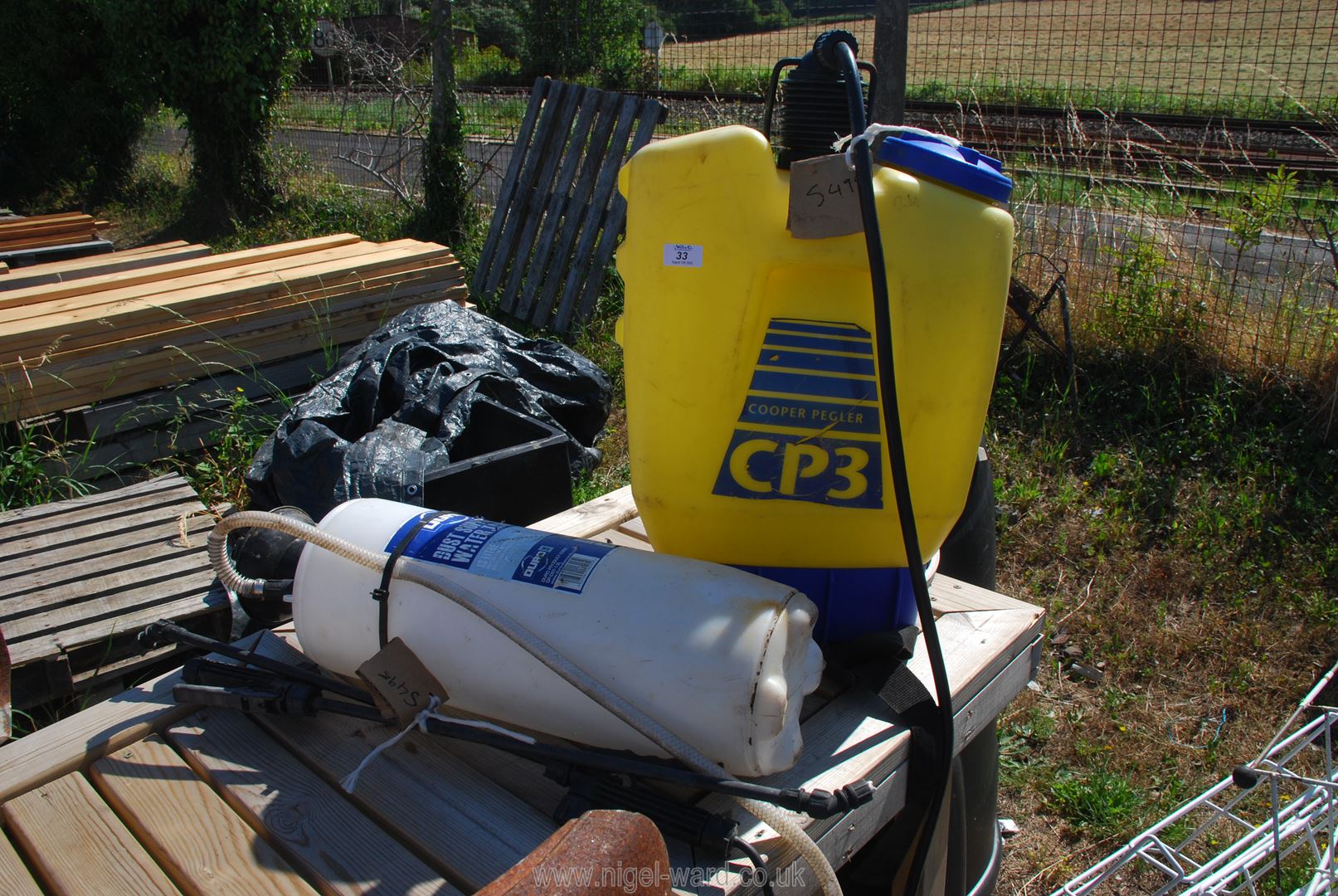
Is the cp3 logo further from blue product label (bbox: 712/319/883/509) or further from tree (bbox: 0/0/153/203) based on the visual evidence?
tree (bbox: 0/0/153/203)

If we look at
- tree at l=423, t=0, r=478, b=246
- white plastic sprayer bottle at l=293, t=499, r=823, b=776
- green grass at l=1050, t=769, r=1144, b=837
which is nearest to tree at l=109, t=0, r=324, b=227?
tree at l=423, t=0, r=478, b=246

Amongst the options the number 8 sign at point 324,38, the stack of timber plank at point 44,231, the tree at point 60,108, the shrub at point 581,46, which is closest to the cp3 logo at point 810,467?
the stack of timber plank at point 44,231

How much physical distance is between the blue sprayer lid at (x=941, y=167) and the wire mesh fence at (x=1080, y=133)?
266 cm

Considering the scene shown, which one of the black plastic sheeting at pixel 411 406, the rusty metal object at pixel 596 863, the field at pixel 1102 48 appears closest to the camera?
the rusty metal object at pixel 596 863

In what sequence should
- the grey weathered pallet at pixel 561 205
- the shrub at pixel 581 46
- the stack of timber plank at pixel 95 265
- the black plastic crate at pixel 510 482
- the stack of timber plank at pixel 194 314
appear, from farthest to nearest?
1. the shrub at pixel 581 46
2. the grey weathered pallet at pixel 561 205
3. the stack of timber plank at pixel 95 265
4. the stack of timber plank at pixel 194 314
5. the black plastic crate at pixel 510 482

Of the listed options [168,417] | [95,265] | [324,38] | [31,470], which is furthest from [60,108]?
[31,470]

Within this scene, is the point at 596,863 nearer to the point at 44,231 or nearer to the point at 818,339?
the point at 818,339

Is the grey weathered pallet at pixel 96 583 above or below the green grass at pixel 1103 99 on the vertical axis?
below

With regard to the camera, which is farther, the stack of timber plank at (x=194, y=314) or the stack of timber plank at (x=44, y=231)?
the stack of timber plank at (x=44, y=231)

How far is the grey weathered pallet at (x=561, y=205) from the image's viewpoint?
17.0 feet

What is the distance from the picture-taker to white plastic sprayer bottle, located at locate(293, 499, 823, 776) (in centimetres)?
118

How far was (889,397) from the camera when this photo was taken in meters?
1.24

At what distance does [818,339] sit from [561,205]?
434cm

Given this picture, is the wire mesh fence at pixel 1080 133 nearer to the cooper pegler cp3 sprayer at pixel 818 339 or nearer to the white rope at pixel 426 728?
the cooper pegler cp3 sprayer at pixel 818 339
